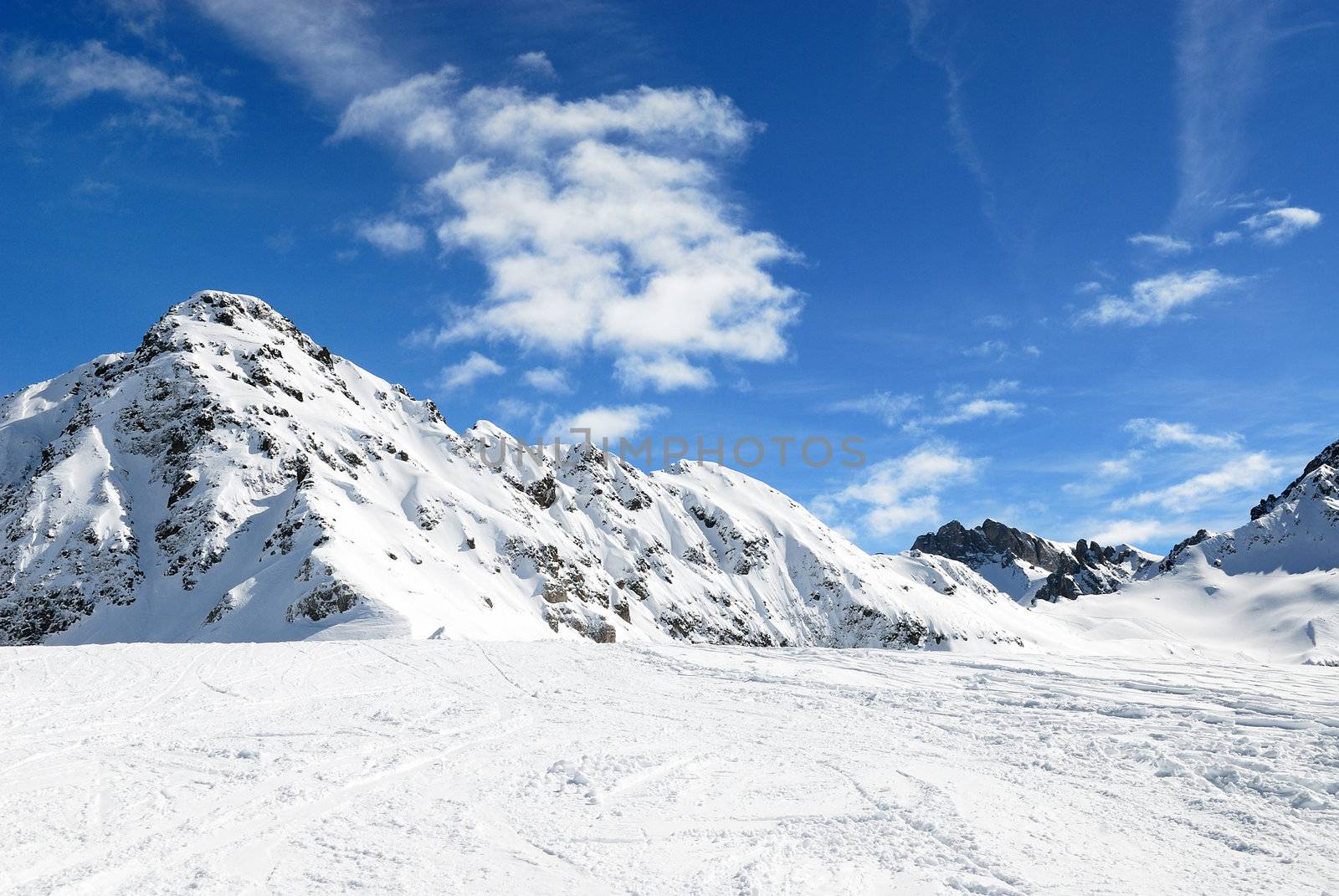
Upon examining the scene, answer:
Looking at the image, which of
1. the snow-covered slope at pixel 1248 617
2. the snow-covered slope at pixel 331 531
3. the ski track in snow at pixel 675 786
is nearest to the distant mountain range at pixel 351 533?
the snow-covered slope at pixel 331 531

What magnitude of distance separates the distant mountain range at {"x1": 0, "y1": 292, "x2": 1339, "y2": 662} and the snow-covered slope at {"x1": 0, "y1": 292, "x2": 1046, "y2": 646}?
278mm

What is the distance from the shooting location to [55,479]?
73812mm

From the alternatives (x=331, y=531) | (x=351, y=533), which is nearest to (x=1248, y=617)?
(x=351, y=533)

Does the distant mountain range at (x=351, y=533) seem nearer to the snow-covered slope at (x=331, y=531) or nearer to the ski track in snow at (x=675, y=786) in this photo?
the snow-covered slope at (x=331, y=531)

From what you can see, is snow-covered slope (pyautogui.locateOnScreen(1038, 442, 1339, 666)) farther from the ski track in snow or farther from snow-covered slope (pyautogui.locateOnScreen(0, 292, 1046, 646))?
the ski track in snow

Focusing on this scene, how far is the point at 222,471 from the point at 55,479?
15620mm

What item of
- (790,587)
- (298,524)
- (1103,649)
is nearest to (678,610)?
(790,587)

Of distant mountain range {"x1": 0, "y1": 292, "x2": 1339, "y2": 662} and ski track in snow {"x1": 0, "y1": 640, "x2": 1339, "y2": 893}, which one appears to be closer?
ski track in snow {"x1": 0, "y1": 640, "x2": 1339, "y2": 893}

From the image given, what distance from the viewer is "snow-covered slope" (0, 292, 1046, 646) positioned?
60.9 meters

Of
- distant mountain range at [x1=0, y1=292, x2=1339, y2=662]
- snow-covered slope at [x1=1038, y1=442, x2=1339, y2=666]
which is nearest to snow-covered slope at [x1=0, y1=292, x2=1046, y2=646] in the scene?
distant mountain range at [x1=0, y1=292, x2=1339, y2=662]

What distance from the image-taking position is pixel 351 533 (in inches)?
2532

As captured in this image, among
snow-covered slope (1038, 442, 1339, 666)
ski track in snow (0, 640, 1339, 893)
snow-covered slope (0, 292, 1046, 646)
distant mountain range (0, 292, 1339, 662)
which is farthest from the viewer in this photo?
snow-covered slope (1038, 442, 1339, 666)

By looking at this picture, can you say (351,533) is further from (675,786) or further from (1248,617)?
(1248,617)

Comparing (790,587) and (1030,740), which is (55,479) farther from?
(790,587)
